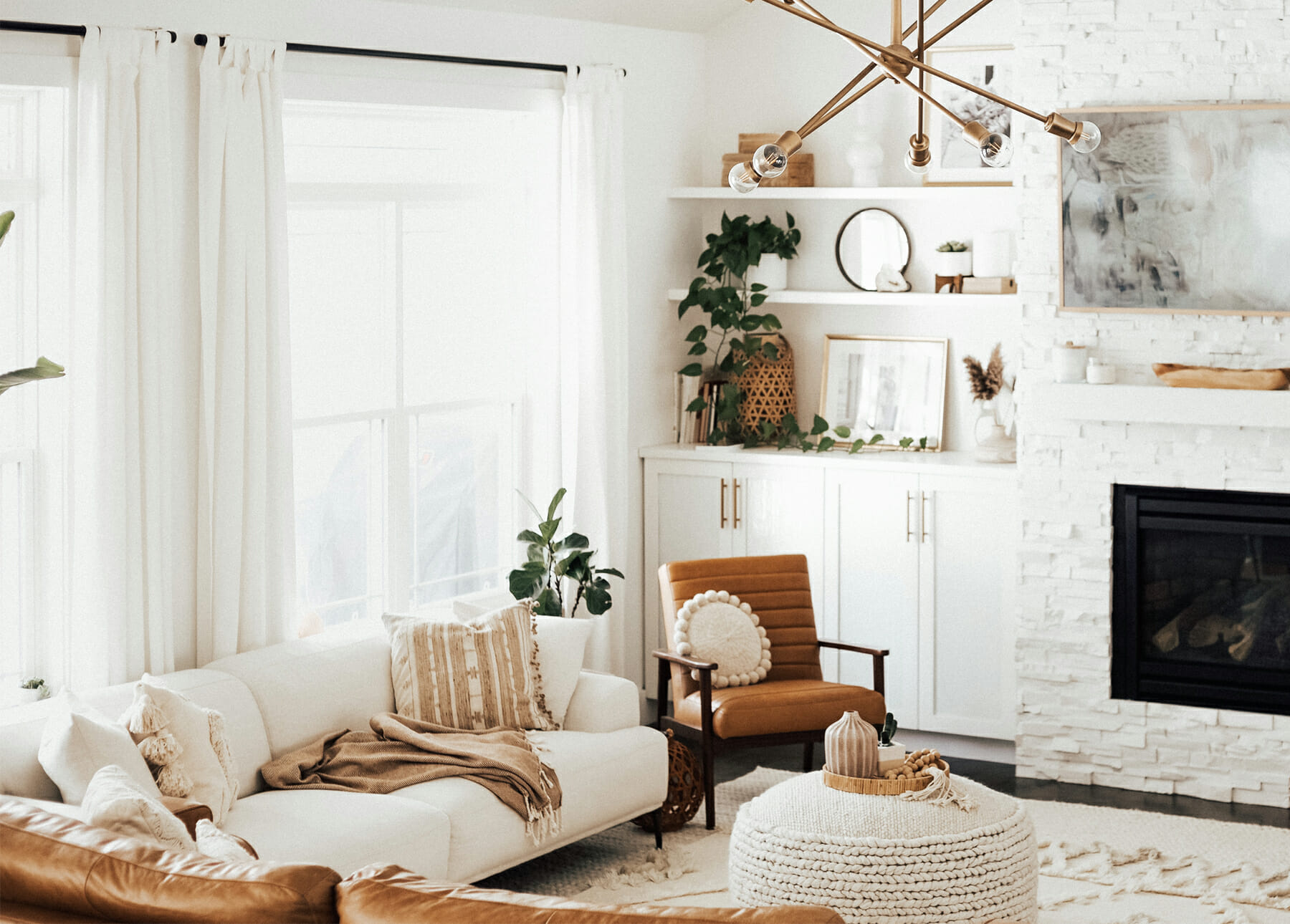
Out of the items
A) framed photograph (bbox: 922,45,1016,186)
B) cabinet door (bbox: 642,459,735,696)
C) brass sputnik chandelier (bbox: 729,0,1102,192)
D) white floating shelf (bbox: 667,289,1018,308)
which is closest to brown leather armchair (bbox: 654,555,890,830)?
cabinet door (bbox: 642,459,735,696)

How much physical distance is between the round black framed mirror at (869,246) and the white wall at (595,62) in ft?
2.32

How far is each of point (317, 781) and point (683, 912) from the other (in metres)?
2.15

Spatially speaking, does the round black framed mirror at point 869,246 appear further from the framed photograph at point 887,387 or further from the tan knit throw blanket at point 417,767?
the tan knit throw blanket at point 417,767

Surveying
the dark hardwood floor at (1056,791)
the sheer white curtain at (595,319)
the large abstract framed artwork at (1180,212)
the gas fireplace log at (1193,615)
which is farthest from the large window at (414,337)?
the gas fireplace log at (1193,615)

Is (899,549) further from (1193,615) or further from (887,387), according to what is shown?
(1193,615)

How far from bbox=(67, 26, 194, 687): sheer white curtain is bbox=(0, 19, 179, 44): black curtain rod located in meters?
0.04

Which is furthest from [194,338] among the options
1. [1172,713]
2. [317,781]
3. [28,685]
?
[1172,713]

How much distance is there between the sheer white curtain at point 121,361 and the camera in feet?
13.1

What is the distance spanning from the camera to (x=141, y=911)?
2.24 meters

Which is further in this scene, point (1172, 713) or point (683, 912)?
point (1172, 713)

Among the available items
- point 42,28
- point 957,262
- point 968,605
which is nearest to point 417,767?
point 42,28

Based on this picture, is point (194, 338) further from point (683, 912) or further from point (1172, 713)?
point (1172, 713)

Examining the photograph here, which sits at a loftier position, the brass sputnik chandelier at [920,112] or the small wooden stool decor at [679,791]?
the brass sputnik chandelier at [920,112]

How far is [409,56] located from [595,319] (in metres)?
1.23
